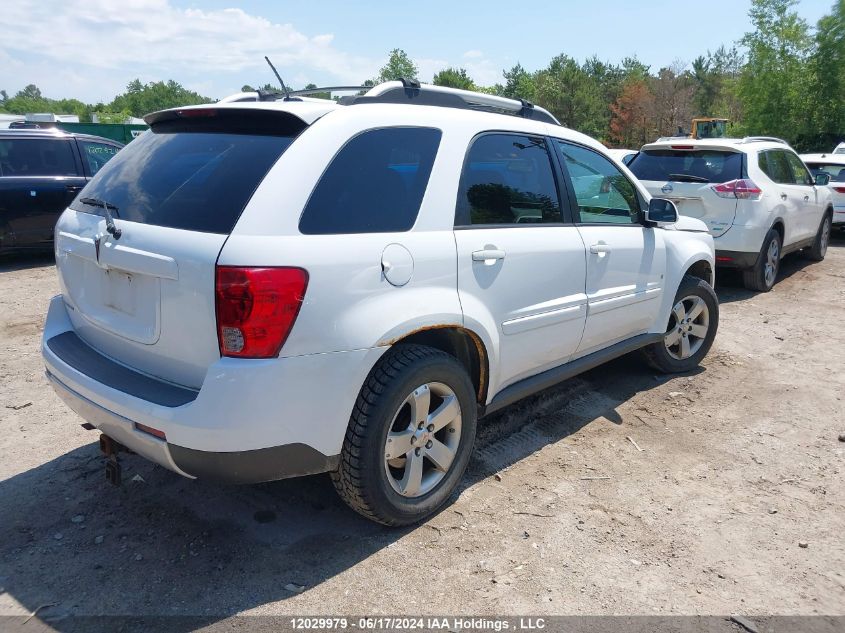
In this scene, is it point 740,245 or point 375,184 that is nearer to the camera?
point 375,184

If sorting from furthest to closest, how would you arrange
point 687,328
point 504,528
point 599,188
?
1. point 687,328
2. point 599,188
3. point 504,528

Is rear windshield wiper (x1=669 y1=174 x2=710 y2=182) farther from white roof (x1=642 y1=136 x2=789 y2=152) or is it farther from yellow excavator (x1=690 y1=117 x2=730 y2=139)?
yellow excavator (x1=690 y1=117 x2=730 y2=139)

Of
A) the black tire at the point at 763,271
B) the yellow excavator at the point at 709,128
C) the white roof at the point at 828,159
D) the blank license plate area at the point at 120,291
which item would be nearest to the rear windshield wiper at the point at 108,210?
the blank license plate area at the point at 120,291

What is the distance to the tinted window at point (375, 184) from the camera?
2.61 meters

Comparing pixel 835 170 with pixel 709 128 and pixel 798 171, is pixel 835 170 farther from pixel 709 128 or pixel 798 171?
pixel 709 128

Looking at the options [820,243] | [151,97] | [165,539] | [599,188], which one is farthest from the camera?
[151,97]

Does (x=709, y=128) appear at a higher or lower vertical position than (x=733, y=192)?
higher

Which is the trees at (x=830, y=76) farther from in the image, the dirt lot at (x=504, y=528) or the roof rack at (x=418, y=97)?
the roof rack at (x=418, y=97)

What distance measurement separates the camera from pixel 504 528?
311cm

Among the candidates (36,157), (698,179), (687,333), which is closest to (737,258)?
(698,179)

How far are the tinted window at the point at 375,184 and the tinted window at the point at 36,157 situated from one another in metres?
7.95

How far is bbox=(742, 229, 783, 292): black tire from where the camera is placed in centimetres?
789

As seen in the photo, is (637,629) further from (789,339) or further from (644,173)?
(644,173)

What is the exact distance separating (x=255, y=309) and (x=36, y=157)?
27.7ft
